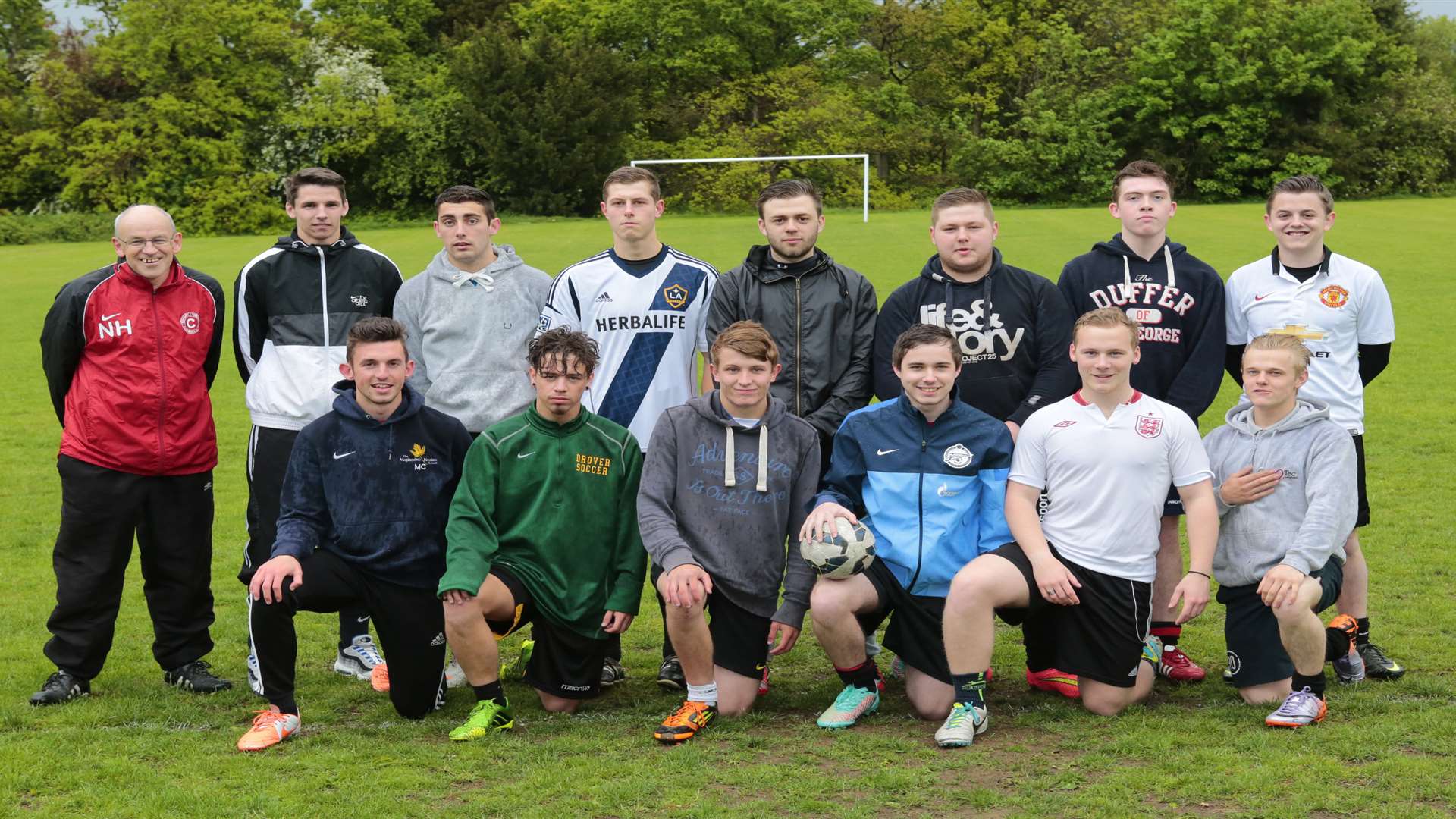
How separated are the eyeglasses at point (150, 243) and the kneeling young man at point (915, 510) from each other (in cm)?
283

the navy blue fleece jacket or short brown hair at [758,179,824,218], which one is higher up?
short brown hair at [758,179,824,218]

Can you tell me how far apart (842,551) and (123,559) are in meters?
3.02

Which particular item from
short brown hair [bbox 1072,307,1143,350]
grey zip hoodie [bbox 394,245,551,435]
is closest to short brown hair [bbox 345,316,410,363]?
grey zip hoodie [bbox 394,245,551,435]

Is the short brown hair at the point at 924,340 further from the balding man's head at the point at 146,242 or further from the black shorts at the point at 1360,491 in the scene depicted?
the balding man's head at the point at 146,242

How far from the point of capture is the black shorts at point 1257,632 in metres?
4.73

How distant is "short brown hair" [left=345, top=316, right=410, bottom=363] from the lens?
15.9 ft

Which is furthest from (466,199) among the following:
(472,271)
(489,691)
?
(489,691)

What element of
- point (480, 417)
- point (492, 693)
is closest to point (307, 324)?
point (480, 417)

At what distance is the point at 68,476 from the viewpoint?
5262mm

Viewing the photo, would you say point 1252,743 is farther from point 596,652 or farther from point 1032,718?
point 596,652

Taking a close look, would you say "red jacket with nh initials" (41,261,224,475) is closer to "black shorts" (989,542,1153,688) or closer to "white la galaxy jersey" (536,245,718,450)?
"white la galaxy jersey" (536,245,718,450)

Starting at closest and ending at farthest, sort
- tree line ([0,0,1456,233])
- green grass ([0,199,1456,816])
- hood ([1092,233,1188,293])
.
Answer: green grass ([0,199,1456,816]), hood ([1092,233,1188,293]), tree line ([0,0,1456,233])

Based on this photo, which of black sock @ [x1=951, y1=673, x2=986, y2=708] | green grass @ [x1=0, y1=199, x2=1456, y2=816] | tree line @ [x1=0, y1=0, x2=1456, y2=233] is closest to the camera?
green grass @ [x1=0, y1=199, x2=1456, y2=816]

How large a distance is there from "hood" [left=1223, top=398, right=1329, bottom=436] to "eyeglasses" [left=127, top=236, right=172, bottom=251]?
4.25 metres
